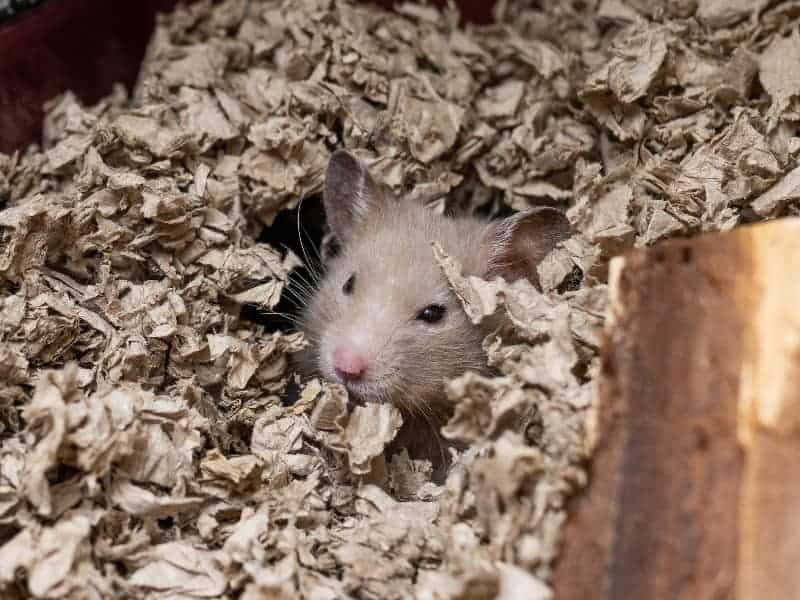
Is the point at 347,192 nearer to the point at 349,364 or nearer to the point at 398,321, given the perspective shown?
the point at 398,321

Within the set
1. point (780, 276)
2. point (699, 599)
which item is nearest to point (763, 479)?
point (699, 599)

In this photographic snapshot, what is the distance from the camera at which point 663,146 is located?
3.09 m

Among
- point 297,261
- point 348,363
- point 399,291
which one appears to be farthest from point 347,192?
point 348,363

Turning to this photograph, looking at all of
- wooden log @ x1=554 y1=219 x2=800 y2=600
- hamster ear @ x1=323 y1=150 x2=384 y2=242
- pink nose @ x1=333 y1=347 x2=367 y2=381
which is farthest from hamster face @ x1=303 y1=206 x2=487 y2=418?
wooden log @ x1=554 y1=219 x2=800 y2=600

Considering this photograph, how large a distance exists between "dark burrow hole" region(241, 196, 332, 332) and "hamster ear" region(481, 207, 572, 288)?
0.70 metres

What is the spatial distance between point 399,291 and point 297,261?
43cm

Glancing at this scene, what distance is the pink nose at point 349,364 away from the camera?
2725mm

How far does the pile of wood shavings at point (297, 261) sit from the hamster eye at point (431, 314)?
0.39m

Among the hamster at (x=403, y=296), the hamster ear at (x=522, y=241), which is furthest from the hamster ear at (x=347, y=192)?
the hamster ear at (x=522, y=241)

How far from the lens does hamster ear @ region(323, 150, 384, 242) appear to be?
125 inches

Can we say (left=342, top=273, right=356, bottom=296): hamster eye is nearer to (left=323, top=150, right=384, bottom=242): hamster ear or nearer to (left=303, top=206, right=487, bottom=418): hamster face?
(left=303, top=206, right=487, bottom=418): hamster face

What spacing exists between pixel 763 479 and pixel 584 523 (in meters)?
0.36

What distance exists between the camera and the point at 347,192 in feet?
10.7

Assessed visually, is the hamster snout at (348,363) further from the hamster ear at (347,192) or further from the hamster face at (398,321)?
the hamster ear at (347,192)
